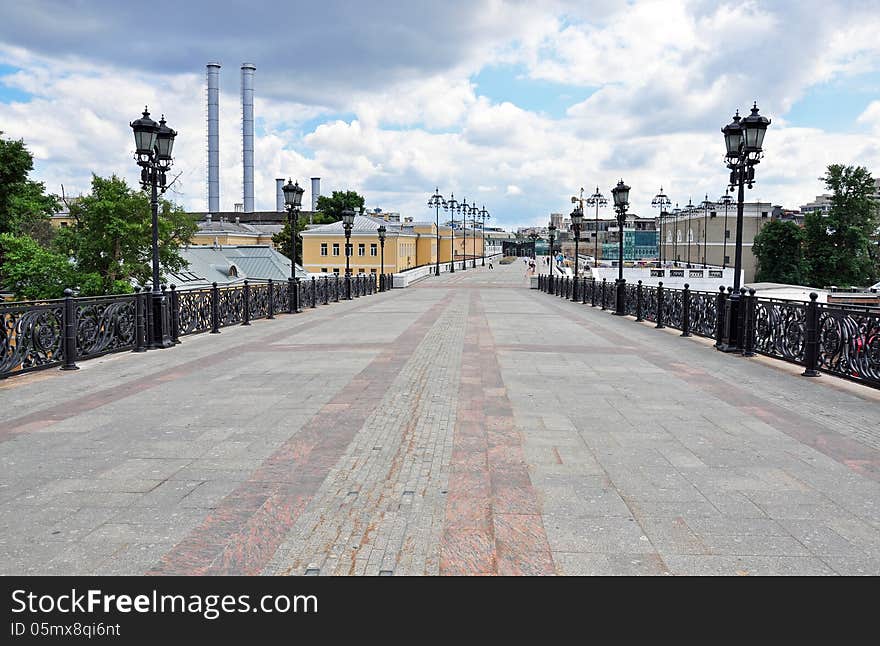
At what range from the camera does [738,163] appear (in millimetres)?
12609

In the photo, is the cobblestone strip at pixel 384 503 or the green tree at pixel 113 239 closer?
the cobblestone strip at pixel 384 503

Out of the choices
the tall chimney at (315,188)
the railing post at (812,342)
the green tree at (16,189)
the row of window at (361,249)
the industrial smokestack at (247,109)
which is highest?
the industrial smokestack at (247,109)

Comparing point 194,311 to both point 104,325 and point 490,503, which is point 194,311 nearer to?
point 104,325

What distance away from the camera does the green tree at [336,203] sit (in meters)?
93.2

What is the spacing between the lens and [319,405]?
748 centimetres

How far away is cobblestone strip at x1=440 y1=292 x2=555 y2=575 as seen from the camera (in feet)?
11.8

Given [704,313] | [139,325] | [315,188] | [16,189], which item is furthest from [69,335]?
[315,188]

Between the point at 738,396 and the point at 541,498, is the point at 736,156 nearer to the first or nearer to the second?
the point at 738,396

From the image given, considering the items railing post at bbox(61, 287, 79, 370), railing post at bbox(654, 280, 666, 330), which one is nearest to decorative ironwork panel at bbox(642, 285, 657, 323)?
railing post at bbox(654, 280, 666, 330)

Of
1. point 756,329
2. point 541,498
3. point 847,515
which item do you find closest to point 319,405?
point 541,498

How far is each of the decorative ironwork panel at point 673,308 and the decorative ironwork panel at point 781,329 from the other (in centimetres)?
386

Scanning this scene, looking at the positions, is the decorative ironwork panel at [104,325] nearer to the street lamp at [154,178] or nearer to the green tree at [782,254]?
the street lamp at [154,178]

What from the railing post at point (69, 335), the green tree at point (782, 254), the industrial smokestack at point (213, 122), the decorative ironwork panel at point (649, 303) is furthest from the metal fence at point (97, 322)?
the industrial smokestack at point (213, 122)

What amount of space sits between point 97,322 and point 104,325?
0.69 feet
